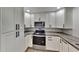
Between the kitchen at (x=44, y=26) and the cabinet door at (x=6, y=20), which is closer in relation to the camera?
the cabinet door at (x=6, y=20)

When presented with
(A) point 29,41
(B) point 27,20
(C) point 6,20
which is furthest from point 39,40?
(C) point 6,20

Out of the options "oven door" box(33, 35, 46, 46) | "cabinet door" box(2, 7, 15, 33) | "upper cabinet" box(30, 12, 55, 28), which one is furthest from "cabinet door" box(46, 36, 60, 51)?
"cabinet door" box(2, 7, 15, 33)

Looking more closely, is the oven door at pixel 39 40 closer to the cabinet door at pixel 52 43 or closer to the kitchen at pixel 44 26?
the kitchen at pixel 44 26

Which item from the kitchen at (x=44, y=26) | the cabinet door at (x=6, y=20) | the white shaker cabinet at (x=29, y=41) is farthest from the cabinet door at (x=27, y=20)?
the cabinet door at (x=6, y=20)

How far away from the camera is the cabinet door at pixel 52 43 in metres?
3.63

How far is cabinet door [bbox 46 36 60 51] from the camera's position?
11.9 feet

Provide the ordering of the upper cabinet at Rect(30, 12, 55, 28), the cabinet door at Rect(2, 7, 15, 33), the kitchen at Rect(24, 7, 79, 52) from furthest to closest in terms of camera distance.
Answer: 1. the upper cabinet at Rect(30, 12, 55, 28)
2. the kitchen at Rect(24, 7, 79, 52)
3. the cabinet door at Rect(2, 7, 15, 33)

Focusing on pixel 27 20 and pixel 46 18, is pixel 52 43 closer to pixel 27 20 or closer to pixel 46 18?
pixel 46 18

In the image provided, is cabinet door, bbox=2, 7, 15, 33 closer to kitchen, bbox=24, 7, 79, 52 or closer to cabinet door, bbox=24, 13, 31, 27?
kitchen, bbox=24, 7, 79, 52

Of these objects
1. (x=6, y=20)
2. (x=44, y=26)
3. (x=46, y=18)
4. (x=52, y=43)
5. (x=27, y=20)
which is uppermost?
(x=46, y=18)

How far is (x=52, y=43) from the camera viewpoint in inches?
149
